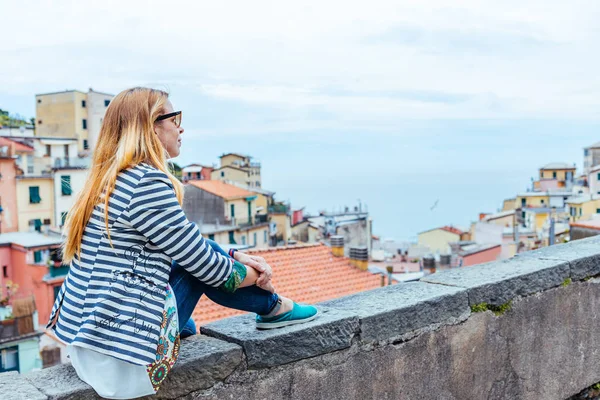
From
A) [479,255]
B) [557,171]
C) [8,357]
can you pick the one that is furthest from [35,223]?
[557,171]

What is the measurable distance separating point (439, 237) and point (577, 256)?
48.0 metres

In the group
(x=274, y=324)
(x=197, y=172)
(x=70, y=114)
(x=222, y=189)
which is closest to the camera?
(x=274, y=324)

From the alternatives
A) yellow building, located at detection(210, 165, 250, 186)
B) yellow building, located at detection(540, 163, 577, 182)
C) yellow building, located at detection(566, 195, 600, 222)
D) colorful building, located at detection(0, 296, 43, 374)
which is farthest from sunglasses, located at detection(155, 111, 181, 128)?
yellow building, located at detection(540, 163, 577, 182)

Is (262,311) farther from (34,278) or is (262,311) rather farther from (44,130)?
(44,130)

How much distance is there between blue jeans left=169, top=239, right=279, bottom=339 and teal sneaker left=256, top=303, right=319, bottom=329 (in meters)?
0.03

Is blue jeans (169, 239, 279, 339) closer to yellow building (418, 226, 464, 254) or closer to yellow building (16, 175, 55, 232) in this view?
yellow building (16, 175, 55, 232)

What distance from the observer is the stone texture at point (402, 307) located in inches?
108

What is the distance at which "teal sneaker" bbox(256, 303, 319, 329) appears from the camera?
2.55 meters

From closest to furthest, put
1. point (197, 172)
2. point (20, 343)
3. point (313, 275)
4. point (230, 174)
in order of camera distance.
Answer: point (313, 275) → point (20, 343) → point (197, 172) → point (230, 174)

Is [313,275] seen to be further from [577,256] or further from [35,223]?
[35,223]

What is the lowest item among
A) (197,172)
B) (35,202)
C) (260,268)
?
(35,202)

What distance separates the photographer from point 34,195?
3978 centimetres

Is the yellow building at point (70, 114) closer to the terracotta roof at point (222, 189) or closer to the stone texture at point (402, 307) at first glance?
the terracotta roof at point (222, 189)

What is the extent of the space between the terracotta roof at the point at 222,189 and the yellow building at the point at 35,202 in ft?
31.2
